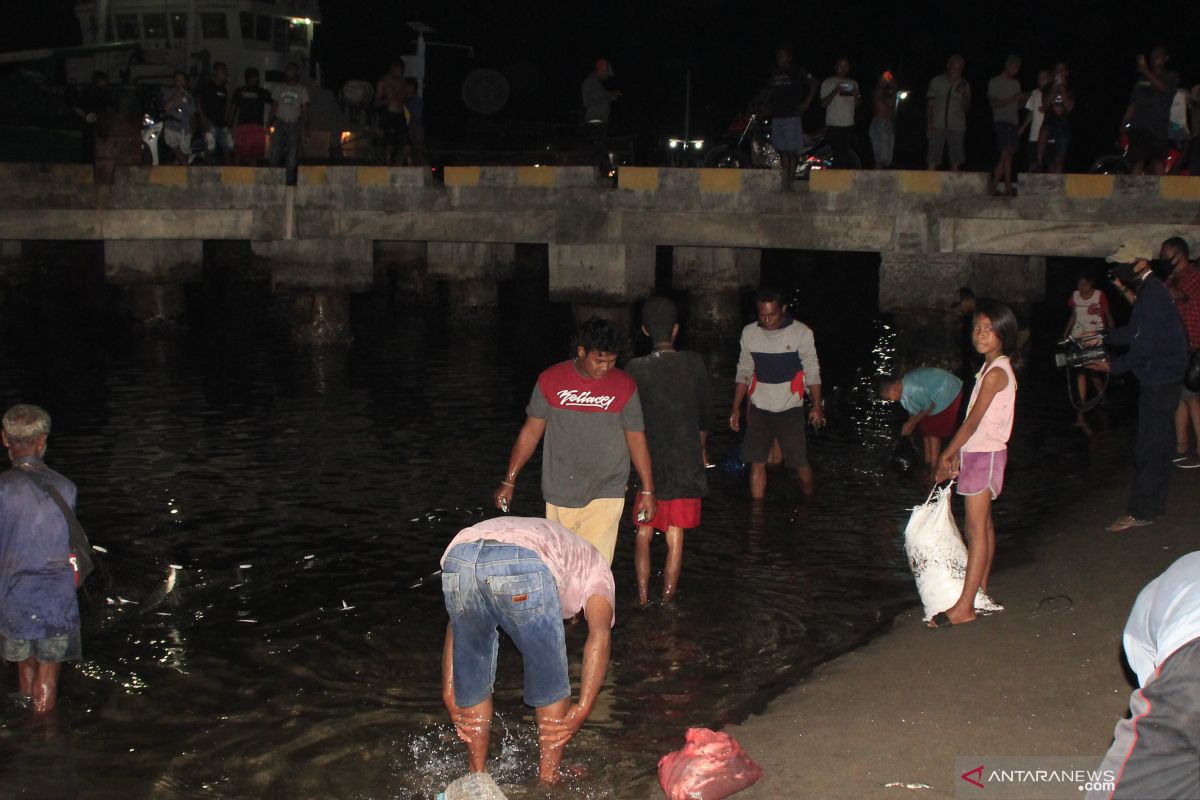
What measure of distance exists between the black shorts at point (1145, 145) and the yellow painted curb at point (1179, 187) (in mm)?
677

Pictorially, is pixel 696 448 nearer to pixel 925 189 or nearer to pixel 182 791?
pixel 182 791

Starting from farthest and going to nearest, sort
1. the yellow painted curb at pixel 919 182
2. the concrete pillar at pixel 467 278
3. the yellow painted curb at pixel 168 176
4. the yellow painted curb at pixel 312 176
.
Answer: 1. the concrete pillar at pixel 467 278
2. the yellow painted curb at pixel 168 176
3. the yellow painted curb at pixel 312 176
4. the yellow painted curb at pixel 919 182

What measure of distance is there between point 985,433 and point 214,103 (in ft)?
58.8

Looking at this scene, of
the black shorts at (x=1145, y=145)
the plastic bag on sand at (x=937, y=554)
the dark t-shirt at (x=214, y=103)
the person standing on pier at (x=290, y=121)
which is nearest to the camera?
the plastic bag on sand at (x=937, y=554)

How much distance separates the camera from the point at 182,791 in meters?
5.47

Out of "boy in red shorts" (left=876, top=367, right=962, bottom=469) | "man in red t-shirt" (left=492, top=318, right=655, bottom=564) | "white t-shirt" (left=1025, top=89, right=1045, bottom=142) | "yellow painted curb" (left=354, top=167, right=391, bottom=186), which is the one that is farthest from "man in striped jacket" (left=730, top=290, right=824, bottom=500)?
"yellow painted curb" (left=354, top=167, right=391, bottom=186)

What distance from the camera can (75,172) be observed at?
65.3 ft

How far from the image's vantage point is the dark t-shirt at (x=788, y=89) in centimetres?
1681

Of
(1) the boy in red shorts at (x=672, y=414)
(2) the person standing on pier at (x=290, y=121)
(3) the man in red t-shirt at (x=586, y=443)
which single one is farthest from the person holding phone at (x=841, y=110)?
(3) the man in red t-shirt at (x=586, y=443)

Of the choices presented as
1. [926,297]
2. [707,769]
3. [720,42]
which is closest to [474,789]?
[707,769]

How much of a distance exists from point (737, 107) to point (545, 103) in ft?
24.8

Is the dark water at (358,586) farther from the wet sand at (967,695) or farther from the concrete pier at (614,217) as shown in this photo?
the concrete pier at (614,217)

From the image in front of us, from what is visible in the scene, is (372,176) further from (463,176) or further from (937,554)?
(937,554)

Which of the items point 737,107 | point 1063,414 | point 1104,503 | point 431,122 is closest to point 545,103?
point 737,107
